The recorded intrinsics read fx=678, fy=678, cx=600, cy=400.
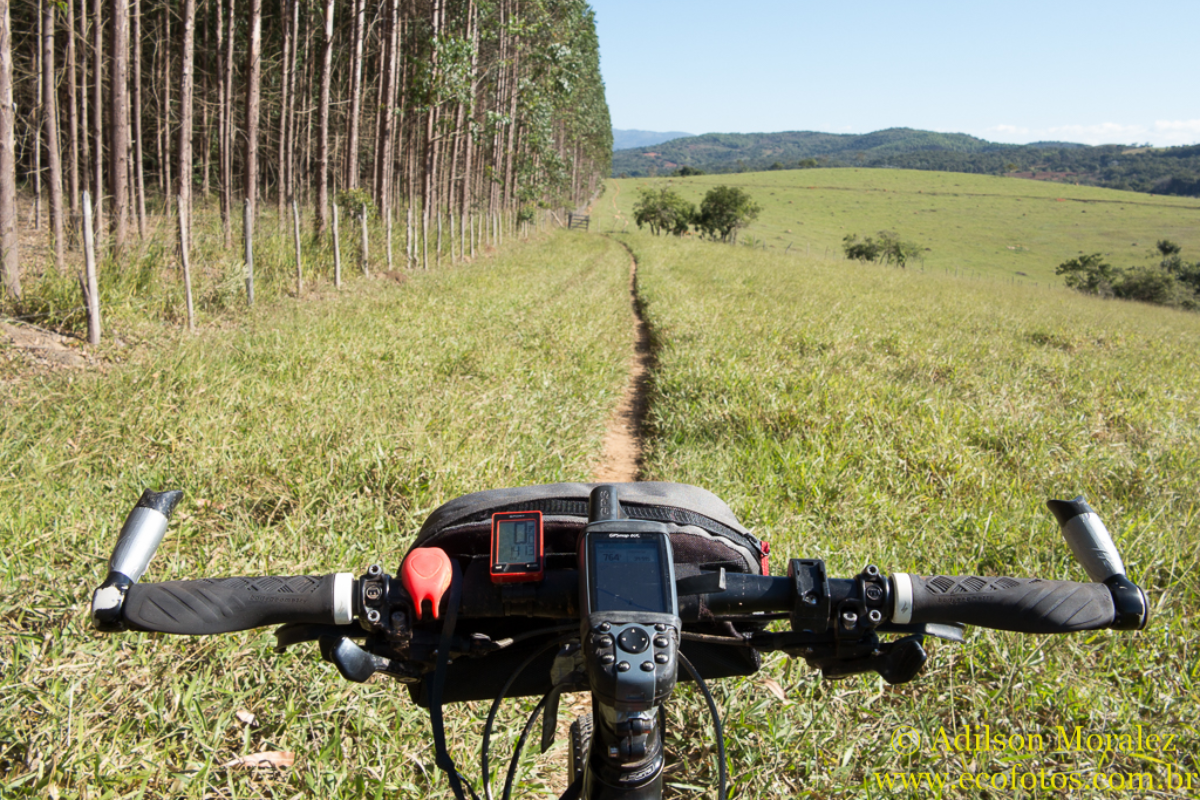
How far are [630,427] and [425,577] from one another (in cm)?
501

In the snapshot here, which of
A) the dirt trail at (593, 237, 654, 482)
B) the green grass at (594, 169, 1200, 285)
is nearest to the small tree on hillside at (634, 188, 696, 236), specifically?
the green grass at (594, 169, 1200, 285)

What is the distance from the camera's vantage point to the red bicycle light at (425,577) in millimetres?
967

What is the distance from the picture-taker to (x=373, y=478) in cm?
371

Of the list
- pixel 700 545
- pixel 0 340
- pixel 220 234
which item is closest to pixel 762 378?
pixel 700 545

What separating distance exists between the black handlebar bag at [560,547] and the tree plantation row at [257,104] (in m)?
6.76

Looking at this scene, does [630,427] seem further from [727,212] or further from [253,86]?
[727,212]

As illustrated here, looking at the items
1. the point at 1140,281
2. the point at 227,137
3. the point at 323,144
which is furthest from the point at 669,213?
the point at 323,144

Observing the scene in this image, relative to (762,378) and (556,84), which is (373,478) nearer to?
(762,378)

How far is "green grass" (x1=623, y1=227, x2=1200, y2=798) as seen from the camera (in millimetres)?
2320

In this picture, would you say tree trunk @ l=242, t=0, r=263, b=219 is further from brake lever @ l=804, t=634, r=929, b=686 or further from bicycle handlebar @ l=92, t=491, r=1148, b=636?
brake lever @ l=804, t=634, r=929, b=686

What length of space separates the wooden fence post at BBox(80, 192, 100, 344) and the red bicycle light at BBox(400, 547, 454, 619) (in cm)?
620

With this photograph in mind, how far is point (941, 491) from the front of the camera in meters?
4.33

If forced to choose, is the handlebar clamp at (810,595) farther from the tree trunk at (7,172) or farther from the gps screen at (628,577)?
the tree trunk at (7,172)

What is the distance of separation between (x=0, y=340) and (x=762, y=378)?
6360 millimetres
